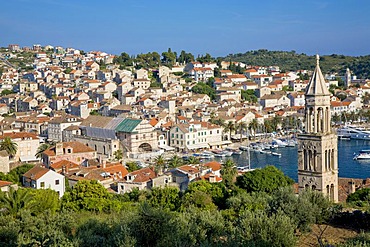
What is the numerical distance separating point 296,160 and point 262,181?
1869cm

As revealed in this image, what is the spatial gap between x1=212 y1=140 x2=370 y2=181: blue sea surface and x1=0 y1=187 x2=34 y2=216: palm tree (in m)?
19.2

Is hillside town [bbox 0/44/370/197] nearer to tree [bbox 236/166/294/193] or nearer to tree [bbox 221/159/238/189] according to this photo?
tree [bbox 221/159/238/189]

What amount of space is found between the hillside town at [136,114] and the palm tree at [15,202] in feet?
22.5

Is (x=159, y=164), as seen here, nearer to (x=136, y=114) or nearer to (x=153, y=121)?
(x=153, y=121)

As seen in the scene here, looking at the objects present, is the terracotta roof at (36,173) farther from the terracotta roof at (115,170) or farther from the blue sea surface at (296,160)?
the blue sea surface at (296,160)

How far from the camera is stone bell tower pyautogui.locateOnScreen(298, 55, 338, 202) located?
15.4 m

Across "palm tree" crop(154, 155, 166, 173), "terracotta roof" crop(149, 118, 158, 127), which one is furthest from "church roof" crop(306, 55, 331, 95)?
"terracotta roof" crop(149, 118, 158, 127)

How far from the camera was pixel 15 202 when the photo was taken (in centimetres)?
1599

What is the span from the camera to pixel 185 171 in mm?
25375

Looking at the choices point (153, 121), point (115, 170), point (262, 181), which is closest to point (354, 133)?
point (153, 121)

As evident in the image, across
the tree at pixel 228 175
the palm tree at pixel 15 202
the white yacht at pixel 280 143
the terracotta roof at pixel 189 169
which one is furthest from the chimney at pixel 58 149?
the white yacht at pixel 280 143

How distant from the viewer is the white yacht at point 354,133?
48.6 meters

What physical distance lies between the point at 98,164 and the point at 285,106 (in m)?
35.6

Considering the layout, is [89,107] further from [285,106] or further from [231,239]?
[231,239]
